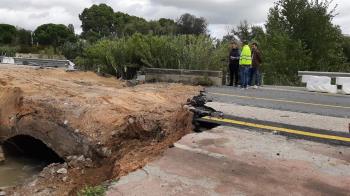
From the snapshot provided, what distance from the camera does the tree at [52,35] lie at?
3051 inches

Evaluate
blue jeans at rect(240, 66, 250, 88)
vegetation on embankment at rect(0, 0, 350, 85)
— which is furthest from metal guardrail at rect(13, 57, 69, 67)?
blue jeans at rect(240, 66, 250, 88)

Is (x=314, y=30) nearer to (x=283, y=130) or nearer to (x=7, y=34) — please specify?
(x=283, y=130)

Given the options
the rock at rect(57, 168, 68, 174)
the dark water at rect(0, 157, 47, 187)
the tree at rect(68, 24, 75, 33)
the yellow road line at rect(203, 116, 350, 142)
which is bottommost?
the dark water at rect(0, 157, 47, 187)

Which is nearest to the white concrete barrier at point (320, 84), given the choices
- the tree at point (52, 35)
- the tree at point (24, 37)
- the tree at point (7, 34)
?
the tree at point (24, 37)

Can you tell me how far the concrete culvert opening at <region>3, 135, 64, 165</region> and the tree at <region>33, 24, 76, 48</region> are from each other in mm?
69195

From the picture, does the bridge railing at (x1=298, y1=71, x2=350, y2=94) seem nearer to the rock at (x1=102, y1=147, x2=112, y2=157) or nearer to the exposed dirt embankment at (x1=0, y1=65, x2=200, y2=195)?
the exposed dirt embankment at (x1=0, y1=65, x2=200, y2=195)

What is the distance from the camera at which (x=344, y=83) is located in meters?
15.9

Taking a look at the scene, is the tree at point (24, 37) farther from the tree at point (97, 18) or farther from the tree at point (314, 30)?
the tree at point (314, 30)

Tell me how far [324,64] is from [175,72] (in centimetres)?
1567

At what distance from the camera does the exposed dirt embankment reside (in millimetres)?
6328

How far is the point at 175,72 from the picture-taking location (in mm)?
17031

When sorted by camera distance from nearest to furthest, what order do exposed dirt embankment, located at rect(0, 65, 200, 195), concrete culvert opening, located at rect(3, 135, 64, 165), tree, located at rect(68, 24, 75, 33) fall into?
exposed dirt embankment, located at rect(0, 65, 200, 195) → concrete culvert opening, located at rect(3, 135, 64, 165) → tree, located at rect(68, 24, 75, 33)

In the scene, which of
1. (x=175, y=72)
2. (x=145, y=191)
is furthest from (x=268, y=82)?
(x=145, y=191)

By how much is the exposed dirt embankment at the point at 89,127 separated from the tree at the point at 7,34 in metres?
69.5
